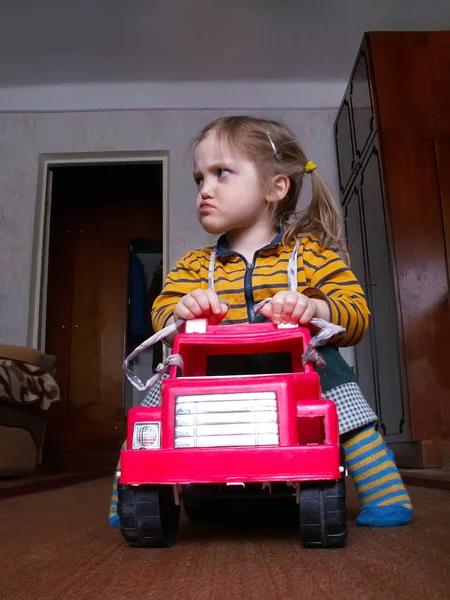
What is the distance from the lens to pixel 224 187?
106cm

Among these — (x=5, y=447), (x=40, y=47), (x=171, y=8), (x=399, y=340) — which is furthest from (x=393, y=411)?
(x=40, y=47)

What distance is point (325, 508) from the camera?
666mm

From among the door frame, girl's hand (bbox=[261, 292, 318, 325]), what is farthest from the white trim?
girl's hand (bbox=[261, 292, 318, 325])

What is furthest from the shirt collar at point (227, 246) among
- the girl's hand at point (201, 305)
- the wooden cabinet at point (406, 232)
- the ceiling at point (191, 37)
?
the ceiling at point (191, 37)

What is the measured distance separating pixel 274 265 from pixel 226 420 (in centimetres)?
41

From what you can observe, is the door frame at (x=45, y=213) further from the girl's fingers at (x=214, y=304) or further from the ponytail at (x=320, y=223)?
the girl's fingers at (x=214, y=304)

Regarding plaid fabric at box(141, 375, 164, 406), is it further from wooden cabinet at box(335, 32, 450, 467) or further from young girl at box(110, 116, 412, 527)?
wooden cabinet at box(335, 32, 450, 467)

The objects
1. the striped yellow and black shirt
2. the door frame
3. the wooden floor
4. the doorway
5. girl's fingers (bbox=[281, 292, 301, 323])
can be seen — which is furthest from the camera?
the doorway

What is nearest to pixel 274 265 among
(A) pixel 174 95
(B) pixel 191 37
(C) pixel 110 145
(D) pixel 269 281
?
(D) pixel 269 281

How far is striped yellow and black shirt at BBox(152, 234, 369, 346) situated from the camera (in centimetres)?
94

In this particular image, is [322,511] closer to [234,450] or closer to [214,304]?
[234,450]

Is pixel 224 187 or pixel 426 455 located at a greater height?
pixel 224 187

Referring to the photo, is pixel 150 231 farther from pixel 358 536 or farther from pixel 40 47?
pixel 358 536

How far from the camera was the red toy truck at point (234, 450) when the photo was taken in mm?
659
